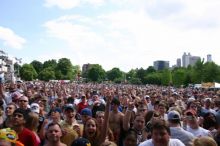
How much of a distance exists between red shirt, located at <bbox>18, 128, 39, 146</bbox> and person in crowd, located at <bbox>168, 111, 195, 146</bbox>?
7.15 ft

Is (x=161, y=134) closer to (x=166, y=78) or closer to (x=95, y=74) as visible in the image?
(x=166, y=78)

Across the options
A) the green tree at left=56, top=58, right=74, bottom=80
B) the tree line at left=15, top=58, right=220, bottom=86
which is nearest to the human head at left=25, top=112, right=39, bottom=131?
the tree line at left=15, top=58, right=220, bottom=86

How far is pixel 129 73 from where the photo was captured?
534 ft

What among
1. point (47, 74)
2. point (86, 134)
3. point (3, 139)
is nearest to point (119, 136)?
point (86, 134)

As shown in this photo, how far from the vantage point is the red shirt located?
590 centimetres

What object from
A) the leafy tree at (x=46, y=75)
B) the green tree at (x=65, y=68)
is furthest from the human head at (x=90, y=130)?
the green tree at (x=65, y=68)

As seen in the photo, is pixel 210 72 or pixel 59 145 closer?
pixel 59 145

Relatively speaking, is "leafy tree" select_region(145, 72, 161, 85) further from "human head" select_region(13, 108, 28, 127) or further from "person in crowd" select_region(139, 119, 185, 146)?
"person in crowd" select_region(139, 119, 185, 146)

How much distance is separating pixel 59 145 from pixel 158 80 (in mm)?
116985

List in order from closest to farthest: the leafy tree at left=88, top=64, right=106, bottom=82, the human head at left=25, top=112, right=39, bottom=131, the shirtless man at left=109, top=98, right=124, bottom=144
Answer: the human head at left=25, top=112, right=39, bottom=131, the shirtless man at left=109, top=98, right=124, bottom=144, the leafy tree at left=88, top=64, right=106, bottom=82

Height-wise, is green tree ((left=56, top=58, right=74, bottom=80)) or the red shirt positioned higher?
green tree ((left=56, top=58, right=74, bottom=80))

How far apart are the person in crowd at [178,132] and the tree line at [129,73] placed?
216 feet

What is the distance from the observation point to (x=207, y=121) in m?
7.93

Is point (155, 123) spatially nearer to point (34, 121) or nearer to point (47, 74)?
point (34, 121)
